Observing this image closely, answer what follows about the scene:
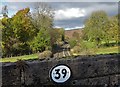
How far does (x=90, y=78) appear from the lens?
812 cm

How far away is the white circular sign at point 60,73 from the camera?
7.78 m

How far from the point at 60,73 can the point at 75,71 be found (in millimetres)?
437

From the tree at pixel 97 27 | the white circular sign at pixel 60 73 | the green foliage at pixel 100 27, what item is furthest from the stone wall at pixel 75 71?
the tree at pixel 97 27

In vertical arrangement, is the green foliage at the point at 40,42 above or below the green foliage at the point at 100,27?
below

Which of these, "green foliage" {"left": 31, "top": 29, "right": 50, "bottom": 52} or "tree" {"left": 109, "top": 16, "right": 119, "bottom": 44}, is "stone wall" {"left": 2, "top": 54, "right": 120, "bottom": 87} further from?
"tree" {"left": 109, "top": 16, "right": 119, "bottom": 44}

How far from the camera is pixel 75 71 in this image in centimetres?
790

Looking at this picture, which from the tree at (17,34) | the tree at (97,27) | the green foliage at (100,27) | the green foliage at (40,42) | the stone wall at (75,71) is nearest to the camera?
the stone wall at (75,71)

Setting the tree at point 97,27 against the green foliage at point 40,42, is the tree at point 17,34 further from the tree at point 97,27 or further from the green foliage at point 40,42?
the tree at point 97,27

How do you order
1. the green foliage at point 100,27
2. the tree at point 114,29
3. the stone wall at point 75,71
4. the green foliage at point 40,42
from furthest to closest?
the green foliage at point 100,27
the tree at point 114,29
the green foliage at point 40,42
the stone wall at point 75,71

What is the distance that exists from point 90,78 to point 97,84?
0.28 meters

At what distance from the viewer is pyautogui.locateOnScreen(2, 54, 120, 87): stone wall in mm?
7707

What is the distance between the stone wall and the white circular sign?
0.11 meters

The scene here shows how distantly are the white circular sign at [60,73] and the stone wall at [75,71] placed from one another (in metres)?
0.11

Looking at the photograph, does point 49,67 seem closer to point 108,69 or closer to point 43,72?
point 43,72
